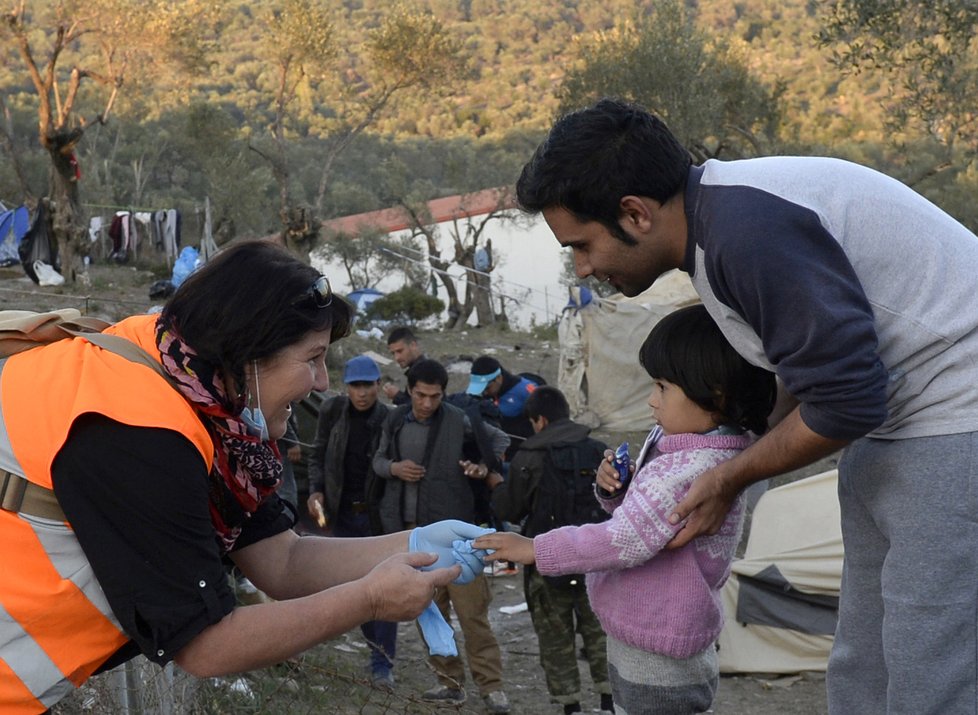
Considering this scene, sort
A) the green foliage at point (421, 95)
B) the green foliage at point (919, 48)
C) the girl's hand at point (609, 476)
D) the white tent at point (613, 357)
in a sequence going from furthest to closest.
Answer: the white tent at point (613, 357) < the green foliage at point (421, 95) < the green foliage at point (919, 48) < the girl's hand at point (609, 476)

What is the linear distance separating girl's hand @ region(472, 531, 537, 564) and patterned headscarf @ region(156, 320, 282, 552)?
0.59m

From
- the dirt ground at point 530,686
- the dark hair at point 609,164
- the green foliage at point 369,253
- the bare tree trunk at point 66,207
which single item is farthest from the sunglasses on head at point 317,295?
the green foliage at point 369,253

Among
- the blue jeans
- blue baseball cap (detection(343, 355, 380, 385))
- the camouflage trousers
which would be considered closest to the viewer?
the camouflage trousers

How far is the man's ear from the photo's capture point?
7.74 feet

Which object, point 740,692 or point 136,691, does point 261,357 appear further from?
point 740,692

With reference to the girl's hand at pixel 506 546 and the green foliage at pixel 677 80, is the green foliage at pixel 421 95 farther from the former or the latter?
the girl's hand at pixel 506 546

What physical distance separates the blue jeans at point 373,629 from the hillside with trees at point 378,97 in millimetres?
5724

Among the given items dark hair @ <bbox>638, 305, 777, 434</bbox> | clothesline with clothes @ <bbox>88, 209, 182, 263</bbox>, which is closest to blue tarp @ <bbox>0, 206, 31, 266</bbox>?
clothesline with clothes @ <bbox>88, 209, 182, 263</bbox>

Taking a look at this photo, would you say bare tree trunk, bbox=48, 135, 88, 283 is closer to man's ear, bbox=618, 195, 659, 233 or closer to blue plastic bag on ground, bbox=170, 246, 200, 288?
blue plastic bag on ground, bbox=170, 246, 200, 288

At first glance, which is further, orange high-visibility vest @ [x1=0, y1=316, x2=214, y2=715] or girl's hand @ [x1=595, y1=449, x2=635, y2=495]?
girl's hand @ [x1=595, y1=449, x2=635, y2=495]

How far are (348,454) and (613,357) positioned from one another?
9000mm

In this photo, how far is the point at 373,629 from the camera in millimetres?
6723

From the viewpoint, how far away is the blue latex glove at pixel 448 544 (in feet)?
8.49

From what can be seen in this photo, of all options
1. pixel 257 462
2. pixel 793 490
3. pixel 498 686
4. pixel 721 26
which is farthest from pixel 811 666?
pixel 721 26
